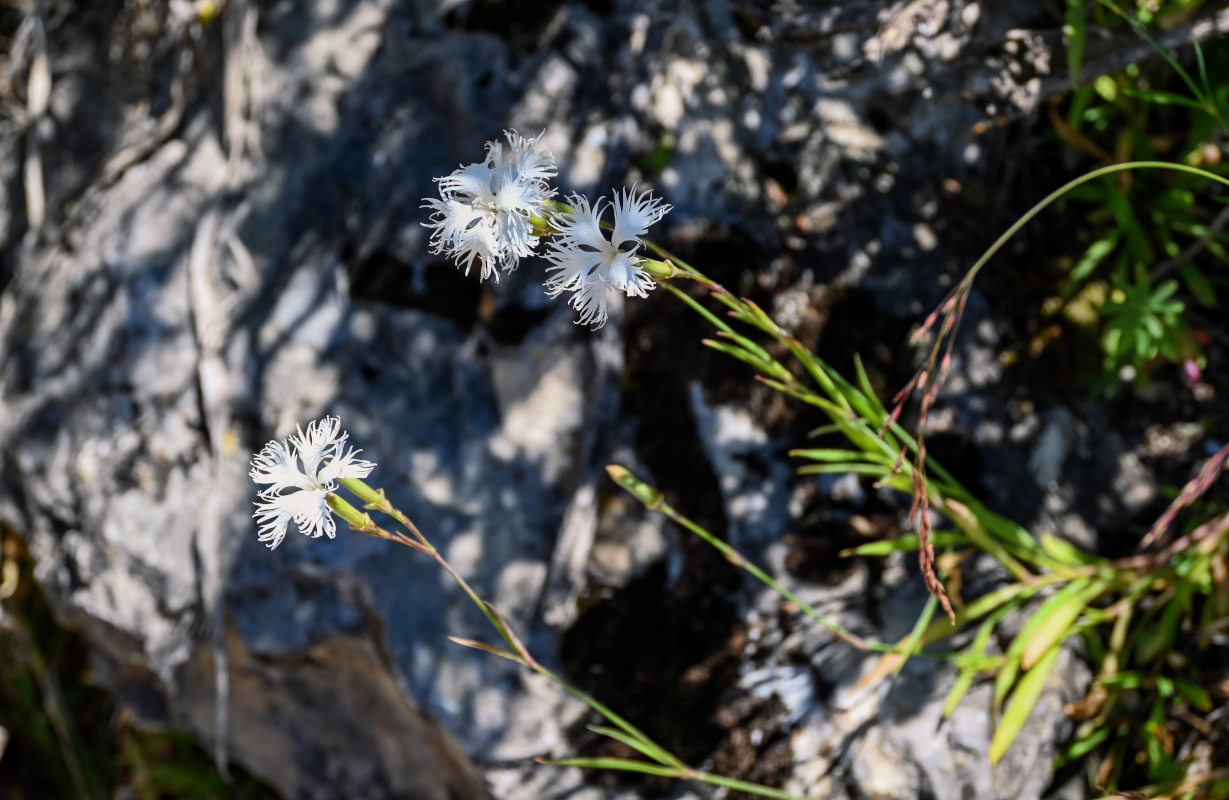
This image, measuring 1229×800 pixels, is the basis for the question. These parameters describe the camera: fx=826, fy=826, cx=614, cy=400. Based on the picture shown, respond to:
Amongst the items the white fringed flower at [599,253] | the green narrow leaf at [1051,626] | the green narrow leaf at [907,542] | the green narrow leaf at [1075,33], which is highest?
the green narrow leaf at [1075,33]

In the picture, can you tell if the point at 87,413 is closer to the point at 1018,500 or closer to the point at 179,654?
the point at 179,654

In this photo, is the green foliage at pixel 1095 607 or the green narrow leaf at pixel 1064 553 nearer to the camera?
the green foliage at pixel 1095 607

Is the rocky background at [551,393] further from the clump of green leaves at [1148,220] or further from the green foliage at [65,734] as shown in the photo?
the green foliage at [65,734]

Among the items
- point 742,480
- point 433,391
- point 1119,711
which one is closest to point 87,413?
point 433,391

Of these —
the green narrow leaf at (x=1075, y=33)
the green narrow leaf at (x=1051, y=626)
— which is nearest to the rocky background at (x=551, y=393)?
the green narrow leaf at (x=1075, y=33)

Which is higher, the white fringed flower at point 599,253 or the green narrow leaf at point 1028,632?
the white fringed flower at point 599,253

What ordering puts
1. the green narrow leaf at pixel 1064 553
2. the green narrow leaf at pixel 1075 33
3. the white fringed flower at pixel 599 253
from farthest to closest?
the green narrow leaf at pixel 1064 553
the green narrow leaf at pixel 1075 33
the white fringed flower at pixel 599 253
